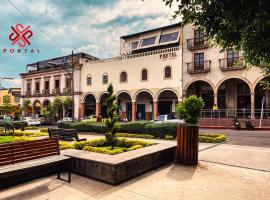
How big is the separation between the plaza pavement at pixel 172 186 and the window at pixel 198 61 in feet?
66.2

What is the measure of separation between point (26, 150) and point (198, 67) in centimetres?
2348

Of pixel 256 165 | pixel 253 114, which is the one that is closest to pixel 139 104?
pixel 253 114

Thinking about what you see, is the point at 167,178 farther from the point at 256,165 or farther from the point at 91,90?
the point at 91,90

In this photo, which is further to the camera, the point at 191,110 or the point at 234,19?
the point at 191,110

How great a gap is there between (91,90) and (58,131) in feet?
76.5

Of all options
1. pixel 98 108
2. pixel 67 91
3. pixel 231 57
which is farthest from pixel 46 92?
pixel 231 57

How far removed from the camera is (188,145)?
732 cm

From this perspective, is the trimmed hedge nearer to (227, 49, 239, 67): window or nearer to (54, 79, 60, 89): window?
(227, 49, 239, 67): window

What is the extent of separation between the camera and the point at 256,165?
7.25m

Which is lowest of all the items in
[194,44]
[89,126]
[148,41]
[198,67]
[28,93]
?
[89,126]

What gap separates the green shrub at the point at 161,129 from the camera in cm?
1330

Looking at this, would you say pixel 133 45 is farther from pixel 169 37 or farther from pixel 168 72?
pixel 168 72

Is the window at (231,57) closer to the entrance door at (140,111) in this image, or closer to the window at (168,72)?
the window at (168,72)

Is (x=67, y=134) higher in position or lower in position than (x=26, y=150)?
lower
